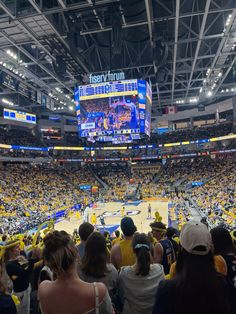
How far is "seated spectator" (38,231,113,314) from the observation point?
6.78ft

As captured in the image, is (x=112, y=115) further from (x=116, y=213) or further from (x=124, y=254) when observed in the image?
(x=124, y=254)

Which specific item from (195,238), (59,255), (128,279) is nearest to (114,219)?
(128,279)

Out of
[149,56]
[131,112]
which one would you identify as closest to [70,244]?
[131,112]

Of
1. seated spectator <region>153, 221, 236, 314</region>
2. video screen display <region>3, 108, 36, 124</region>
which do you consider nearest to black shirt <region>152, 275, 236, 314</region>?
seated spectator <region>153, 221, 236, 314</region>

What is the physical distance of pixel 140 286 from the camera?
2754mm

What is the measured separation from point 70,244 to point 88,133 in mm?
18170

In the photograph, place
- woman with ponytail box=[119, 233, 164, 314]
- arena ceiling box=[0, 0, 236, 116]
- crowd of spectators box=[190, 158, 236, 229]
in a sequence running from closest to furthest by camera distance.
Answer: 1. woman with ponytail box=[119, 233, 164, 314]
2. arena ceiling box=[0, 0, 236, 116]
3. crowd of spectators box=[190, 158, 236, 229]

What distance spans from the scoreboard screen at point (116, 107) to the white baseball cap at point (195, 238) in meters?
17.6

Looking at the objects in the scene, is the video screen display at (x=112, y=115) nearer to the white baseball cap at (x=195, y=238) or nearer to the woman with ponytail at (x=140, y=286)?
the woman with ponytail at (x=140, y=286)

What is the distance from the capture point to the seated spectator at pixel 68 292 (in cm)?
207

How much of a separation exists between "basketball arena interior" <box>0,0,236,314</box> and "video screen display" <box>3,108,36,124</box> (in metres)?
0.15

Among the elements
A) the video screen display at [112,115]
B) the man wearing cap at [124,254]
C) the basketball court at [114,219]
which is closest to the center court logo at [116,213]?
the basketball court at [114,219]

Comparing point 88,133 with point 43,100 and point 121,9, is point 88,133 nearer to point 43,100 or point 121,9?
point 121,9

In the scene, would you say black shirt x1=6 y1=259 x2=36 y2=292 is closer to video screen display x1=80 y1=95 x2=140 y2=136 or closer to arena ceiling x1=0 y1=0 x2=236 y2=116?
arena ceiling x1=0 y1=0 x2=236 y2=116
